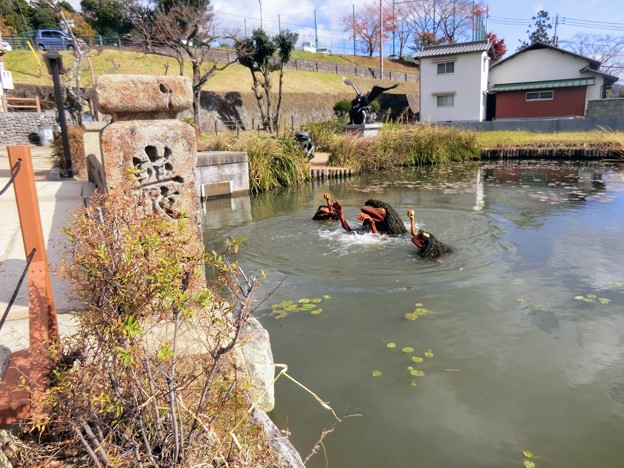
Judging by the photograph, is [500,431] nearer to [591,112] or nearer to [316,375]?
[316,375]

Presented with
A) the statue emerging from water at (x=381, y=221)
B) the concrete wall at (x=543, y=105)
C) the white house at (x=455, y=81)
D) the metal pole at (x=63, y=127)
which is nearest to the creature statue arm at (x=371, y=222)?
the statue emerging from water at (x=381, y=221)

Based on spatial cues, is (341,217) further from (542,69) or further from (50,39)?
(50,39)

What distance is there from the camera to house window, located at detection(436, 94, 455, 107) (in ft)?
93.2

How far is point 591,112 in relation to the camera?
22.0 m

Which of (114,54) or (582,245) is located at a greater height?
(114,54)

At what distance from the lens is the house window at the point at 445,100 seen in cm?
2842

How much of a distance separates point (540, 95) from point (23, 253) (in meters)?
28.4

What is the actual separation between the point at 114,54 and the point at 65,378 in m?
31.1

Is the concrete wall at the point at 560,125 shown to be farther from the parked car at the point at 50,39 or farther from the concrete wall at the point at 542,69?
the parked car at the point at 50,39

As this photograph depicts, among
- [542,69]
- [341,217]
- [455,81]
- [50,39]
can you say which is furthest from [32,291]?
[50,39]

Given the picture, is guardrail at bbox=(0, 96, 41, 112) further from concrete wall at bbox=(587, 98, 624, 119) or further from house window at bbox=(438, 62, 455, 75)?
concrete wall at bbox=(587, 98, 624, 119)

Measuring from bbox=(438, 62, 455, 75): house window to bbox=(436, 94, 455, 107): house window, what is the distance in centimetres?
134

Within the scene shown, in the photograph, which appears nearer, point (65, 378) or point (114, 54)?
point (65, 378)

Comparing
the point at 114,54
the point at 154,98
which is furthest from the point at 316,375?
the point at 114,54
